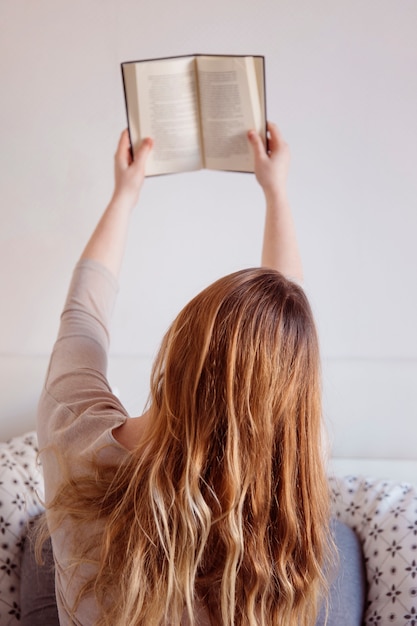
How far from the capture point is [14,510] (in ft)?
4.80

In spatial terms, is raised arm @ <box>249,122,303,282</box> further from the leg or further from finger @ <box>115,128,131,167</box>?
the leg

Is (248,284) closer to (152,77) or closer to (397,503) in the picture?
(152,77)

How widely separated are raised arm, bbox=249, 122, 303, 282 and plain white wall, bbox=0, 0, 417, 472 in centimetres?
35

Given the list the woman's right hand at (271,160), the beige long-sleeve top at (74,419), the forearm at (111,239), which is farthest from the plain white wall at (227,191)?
the beige long-sleeve top at (74,419)

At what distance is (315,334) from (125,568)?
38cm

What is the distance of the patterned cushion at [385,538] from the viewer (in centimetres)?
133

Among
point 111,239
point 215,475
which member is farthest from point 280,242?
point 215,475

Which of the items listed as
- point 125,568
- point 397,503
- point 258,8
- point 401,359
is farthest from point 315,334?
point 258,8

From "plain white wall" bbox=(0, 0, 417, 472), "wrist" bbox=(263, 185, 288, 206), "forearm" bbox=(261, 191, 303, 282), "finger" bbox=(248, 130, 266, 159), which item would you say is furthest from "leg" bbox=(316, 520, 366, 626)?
"finger" bbox=(248, 130, 266, 159)

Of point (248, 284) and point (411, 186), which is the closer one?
point (248, 284)

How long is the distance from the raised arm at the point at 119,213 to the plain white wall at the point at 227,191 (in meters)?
0.37

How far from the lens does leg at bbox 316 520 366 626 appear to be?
51.6 inches

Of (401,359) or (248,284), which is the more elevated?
(248,284)

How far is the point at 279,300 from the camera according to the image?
93cm
